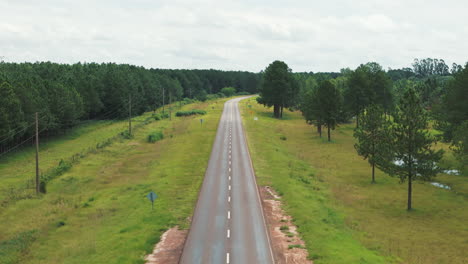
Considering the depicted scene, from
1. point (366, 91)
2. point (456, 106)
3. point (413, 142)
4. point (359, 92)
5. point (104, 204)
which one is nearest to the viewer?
point (413, 142)

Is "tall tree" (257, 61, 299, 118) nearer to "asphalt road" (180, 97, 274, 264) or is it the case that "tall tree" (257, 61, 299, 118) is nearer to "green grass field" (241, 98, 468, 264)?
"green grass field" (241, 98, 468, 264)

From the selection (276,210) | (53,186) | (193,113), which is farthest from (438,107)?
(193,113)

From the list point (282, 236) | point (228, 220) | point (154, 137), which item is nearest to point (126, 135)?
Answer: point (154, 137)

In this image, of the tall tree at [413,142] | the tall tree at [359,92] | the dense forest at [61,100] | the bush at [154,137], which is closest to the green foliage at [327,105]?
the tall tree at [359,92]

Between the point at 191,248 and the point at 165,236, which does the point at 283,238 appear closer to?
the point at 191,248

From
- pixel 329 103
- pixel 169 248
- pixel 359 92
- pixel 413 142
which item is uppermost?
pixel 359 92

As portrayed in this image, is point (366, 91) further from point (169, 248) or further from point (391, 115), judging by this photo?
point (169, 248)
